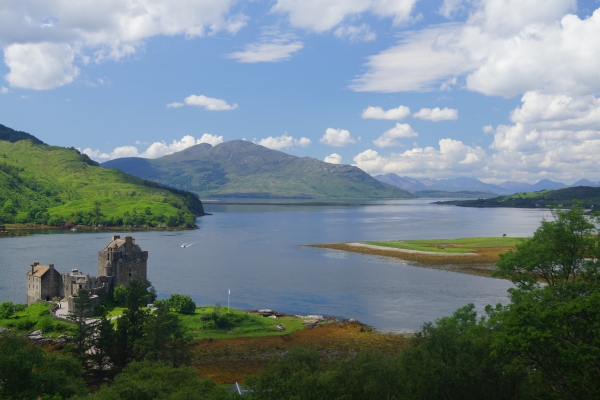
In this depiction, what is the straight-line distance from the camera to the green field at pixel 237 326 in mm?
60416

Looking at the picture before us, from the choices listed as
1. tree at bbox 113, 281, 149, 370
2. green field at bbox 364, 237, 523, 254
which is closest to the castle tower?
Result: tree at bbox 113, 281, 149, 370

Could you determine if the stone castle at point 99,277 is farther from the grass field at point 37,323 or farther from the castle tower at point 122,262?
the grass field at point 37,323

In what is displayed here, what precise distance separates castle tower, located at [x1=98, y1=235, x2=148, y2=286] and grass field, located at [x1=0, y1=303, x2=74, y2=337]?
9845 mm

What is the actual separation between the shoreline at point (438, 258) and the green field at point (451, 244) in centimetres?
404

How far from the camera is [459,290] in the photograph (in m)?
89.2

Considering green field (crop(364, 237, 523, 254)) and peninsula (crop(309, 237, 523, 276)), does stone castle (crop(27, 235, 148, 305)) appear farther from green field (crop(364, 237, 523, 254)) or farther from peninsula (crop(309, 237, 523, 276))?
green field (crop(364, 237, 523, 254))

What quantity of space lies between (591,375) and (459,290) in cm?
6375

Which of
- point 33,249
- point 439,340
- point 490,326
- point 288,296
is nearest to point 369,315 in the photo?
point 288,296

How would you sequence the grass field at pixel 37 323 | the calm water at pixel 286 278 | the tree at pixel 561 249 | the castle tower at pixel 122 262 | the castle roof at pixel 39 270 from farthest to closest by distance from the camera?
the calm water at pixel 286 278 → the castle tower at pixel 122 262 → the castle roof at pixel 39 270 → the grass field at pixel 37 323 → the tree at pixel 561 249

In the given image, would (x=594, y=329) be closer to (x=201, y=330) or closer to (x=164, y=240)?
(x=201, y=330)

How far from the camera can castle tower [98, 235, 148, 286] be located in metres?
69.4

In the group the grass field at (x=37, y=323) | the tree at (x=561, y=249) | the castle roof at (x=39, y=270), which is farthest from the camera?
the castle roof at (x=39, y=270)

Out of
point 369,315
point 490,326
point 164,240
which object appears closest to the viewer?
point 490,326

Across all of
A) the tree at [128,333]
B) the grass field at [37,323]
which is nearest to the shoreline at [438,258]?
the tree at [128,333]
